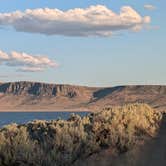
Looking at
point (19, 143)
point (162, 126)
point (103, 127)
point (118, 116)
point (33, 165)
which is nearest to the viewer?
point (33, 165)

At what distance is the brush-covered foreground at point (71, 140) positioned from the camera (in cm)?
1763

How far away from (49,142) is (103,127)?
2812 millimetres

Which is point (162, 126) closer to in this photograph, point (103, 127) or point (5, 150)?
point (103, 127)

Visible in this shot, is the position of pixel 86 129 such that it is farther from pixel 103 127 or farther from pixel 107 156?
pixel 107 156

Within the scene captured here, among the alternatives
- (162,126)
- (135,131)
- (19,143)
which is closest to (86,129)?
(135,131)

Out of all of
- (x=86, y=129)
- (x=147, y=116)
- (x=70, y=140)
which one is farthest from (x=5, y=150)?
(x=147, y=116)

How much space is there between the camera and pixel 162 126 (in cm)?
2545

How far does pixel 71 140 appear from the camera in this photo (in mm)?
18953

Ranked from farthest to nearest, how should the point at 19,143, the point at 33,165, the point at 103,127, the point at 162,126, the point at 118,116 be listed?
the point at 162,126 < the point at 118,116 < the point at 103,127 < the point at 19,143 < the point at 33,165

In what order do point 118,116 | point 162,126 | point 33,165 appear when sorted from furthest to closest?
1. point 162,126
2. point 118,116
3. point 33,165

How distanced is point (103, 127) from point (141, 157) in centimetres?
370

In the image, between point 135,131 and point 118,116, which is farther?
point 118,116

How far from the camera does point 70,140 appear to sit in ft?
61.9

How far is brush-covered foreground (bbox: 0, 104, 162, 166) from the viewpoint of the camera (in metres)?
17.6
